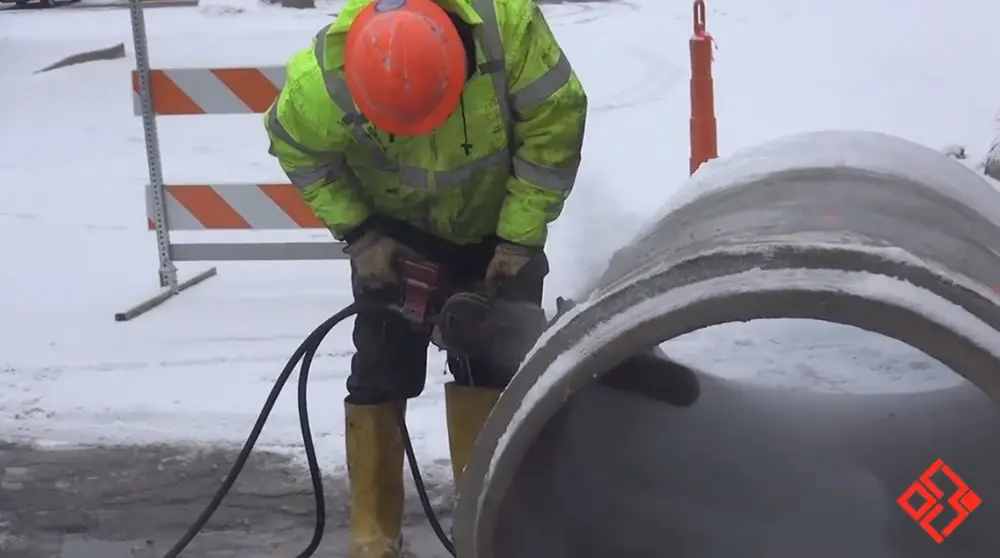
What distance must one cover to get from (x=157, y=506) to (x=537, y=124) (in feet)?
6.42

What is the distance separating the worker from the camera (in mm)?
2789

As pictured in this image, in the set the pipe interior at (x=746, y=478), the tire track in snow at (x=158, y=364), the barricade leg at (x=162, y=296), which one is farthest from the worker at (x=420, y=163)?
the barricade leg at (x=162, y=296)

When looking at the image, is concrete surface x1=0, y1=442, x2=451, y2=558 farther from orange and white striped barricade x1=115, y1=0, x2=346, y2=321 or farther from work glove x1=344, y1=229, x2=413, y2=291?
orange and white striped barricade x1=115, y1=0, x2=346, y2=321

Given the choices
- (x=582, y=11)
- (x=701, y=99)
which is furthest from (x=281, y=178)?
(x=582, y=11)

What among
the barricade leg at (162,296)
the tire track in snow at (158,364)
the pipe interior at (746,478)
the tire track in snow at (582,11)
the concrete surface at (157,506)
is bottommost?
the concrete surface at (157,506)

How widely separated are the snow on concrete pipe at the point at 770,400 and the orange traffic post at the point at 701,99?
3.89m

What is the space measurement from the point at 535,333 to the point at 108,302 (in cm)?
366

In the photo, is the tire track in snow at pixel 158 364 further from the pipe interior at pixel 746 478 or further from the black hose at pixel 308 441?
the pipe interior at pixel 746 478

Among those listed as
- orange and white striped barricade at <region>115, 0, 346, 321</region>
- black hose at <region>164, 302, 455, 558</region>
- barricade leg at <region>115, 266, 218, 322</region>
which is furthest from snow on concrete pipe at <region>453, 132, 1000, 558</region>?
barricade leg at <region>115, 266, 218, 322</region>

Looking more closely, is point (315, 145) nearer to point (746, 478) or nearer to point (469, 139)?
point (469, 139)

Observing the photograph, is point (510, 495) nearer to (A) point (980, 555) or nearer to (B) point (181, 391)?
(A) point (980, 555)

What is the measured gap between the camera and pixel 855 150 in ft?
8.29

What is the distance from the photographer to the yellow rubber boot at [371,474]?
10.9 ft

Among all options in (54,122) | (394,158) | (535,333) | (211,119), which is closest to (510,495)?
(535,333)
